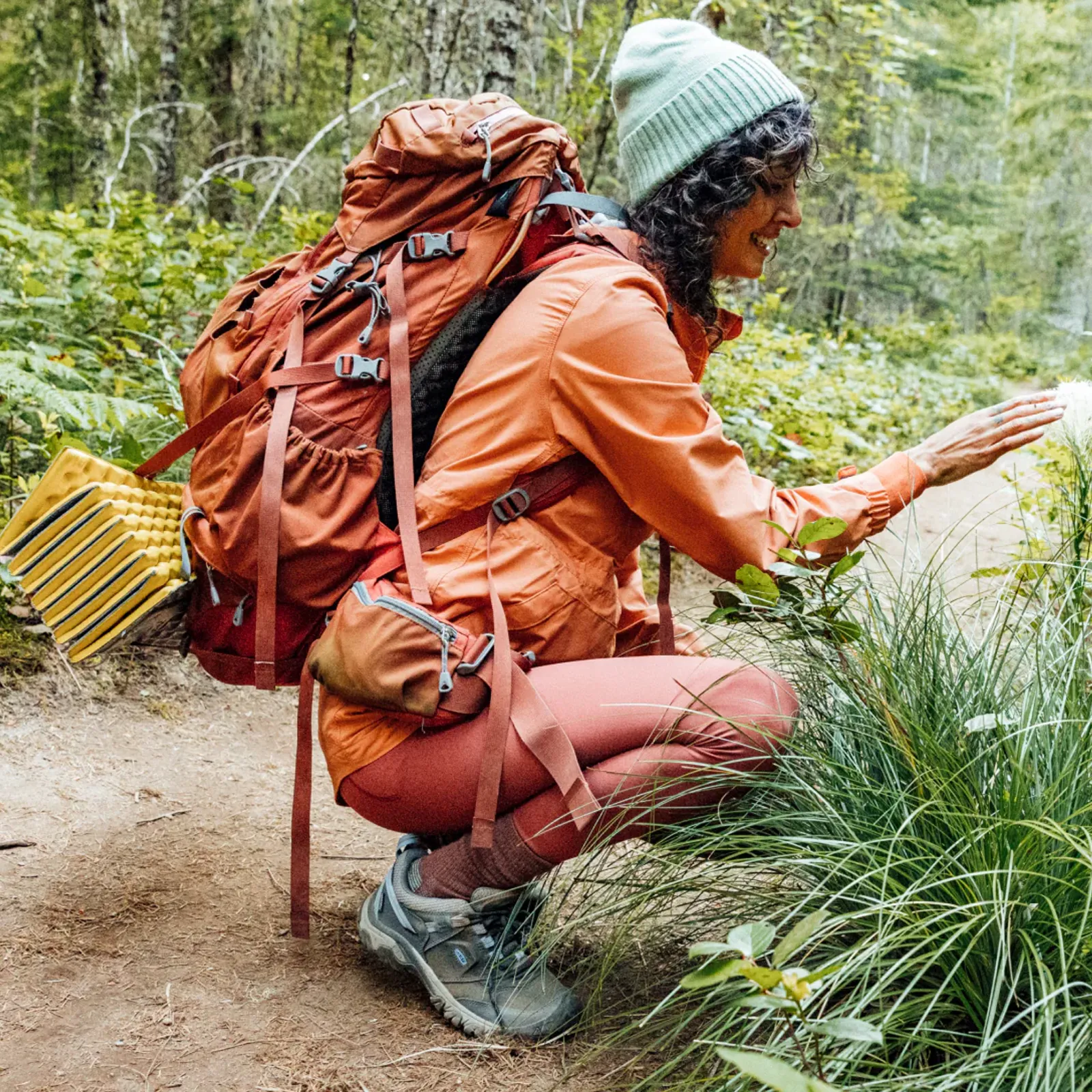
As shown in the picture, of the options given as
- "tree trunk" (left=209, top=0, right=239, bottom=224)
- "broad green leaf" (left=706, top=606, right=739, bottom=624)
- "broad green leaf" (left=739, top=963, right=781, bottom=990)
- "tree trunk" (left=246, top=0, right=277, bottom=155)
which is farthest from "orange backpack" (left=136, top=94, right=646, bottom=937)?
"tree trunk" (left=209, top=0, right=239, bottom=224)

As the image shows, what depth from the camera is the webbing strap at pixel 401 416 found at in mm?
2086

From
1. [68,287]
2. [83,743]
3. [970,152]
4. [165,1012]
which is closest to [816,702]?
[165,1012]

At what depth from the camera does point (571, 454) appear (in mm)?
2160

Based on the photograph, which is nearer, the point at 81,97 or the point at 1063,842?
the point at 1063,842

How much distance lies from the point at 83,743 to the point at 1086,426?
2.88 metres

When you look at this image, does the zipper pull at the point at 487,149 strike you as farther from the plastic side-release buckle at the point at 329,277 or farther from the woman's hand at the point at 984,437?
the woman's hand at the point at 984,437

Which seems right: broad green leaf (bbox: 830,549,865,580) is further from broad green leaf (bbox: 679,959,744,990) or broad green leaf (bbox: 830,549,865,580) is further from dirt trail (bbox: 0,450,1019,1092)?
broad green leaf (bbox: 679,959,744,990)

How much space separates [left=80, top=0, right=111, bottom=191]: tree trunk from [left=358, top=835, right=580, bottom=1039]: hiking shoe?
914 centimetres

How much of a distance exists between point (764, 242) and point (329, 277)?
0.96 meters

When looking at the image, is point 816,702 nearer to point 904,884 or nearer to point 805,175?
point 904,884

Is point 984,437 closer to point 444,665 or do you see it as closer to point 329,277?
point 444,665

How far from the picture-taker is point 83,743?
3.32 meters

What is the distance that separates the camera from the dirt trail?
2021 millimetres

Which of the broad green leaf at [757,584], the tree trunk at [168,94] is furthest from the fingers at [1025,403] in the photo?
the tree trunk at [168,94]
